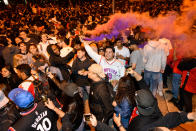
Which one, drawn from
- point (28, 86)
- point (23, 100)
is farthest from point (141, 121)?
point (28, 86)

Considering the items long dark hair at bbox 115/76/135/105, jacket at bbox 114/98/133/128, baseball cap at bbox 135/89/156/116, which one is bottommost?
jacket at bbox 114/98/133/128

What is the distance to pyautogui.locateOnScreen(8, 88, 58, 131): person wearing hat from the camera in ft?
6.88

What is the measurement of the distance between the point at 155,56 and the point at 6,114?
4137 millimetres

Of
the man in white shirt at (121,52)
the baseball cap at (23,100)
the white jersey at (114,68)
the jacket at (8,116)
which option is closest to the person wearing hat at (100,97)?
the white jersey at (114,68)

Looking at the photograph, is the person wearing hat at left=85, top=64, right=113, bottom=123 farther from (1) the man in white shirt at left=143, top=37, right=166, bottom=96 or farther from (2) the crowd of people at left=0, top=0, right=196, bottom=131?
(1) the man in white shirt at left=143, top=37, right=166, bottom=96

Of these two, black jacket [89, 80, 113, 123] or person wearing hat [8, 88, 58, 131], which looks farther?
black jacket [89, 80, 113, 123]

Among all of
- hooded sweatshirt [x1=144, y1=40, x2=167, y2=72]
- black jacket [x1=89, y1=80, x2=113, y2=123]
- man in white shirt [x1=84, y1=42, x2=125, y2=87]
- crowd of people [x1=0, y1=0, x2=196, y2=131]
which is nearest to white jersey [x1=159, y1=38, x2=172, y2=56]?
crowd of people [x1=0, y1=0, x2=196, y2=131]

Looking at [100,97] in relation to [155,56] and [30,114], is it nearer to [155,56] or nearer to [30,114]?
[30,114]

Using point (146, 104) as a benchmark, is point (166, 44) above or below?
above

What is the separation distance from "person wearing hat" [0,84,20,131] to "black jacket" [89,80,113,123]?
1.50m

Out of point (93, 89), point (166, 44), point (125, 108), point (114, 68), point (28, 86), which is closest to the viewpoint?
point (125, 108)

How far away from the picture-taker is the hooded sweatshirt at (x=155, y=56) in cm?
442

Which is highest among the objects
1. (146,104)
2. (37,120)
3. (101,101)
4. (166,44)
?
(166,44)

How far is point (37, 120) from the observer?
88.7 inches
